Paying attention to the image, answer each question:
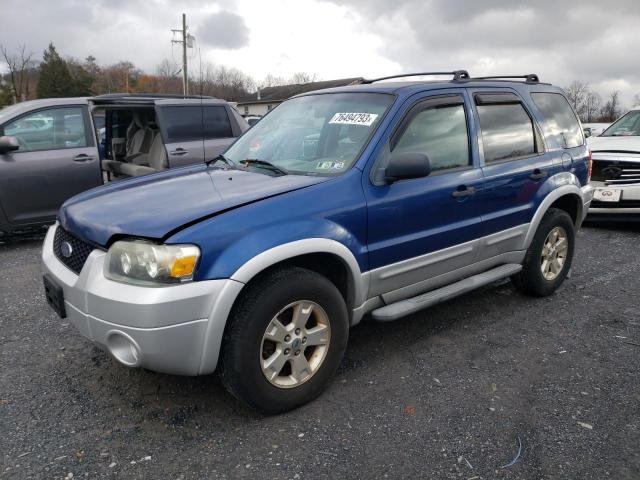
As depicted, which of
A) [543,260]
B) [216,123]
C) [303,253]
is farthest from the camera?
[216,123]

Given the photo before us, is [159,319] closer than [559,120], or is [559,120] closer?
[159,319]

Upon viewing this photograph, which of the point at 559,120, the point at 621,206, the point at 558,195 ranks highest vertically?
the point at 559,120

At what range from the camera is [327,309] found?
2.89 m

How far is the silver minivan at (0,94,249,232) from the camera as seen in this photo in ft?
20.0

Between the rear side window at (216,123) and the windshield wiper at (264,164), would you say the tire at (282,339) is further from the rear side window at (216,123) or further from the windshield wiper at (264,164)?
the rear side window at (216,123)

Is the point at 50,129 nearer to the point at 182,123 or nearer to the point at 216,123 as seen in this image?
the point at 182,123

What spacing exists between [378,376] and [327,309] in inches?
27.5

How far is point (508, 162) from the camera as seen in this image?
4004 mm

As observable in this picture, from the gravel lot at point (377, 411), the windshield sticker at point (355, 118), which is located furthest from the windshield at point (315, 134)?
the gravel lot at point (377, 411)

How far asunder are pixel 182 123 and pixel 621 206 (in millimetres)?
5958

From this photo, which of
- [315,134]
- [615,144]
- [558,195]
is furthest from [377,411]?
[615,144]

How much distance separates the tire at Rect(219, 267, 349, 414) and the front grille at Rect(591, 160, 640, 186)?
19.1 feet

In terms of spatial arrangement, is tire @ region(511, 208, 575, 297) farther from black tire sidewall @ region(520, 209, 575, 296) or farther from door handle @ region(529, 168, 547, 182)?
door handle @ region(529, 168, 547, 182)

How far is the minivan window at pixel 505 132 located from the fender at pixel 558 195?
0.38 meters
